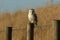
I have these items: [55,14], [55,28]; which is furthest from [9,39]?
[55,14]

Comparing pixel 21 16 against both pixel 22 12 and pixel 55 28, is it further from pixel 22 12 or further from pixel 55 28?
pixel 55 28

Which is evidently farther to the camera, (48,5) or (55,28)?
(48,5)

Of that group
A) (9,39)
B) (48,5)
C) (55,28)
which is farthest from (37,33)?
(55,28)

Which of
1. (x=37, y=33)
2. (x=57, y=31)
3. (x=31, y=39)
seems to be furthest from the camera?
(x=37, y=33)

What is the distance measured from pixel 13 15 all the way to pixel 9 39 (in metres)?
12.8

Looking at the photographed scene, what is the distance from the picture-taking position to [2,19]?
19.1m

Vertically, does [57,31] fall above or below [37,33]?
above

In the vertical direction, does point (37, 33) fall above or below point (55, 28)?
below

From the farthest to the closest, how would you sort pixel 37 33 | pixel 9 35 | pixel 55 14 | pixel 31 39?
pixel 55 14 < pixel 37 33 < pixel 9 35 < pixel 31 39

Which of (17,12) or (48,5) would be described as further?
(17,12)

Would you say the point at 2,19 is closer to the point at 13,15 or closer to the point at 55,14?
the point at 13,15

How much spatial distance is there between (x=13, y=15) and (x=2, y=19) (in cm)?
70

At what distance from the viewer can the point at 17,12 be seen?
62.4ft

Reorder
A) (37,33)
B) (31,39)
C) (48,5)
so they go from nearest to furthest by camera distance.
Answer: (31,39) → (37,33) → (48,5)
